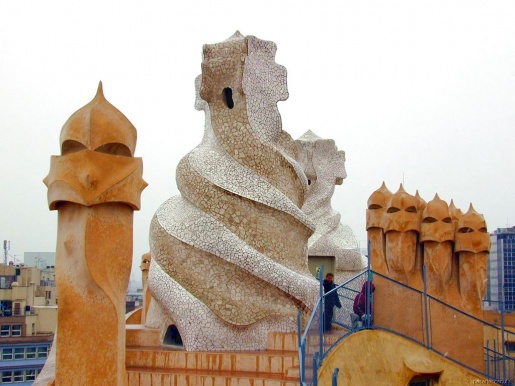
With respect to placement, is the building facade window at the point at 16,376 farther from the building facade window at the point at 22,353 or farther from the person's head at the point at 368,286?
the person's head at the point at 368,286

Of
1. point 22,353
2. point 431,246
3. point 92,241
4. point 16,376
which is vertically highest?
point 431,246

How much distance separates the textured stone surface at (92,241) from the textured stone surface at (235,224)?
289cm

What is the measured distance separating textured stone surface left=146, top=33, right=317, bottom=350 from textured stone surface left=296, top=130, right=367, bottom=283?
5.76 m

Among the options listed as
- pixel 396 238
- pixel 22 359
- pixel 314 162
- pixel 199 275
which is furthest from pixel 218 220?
pixel 22 359

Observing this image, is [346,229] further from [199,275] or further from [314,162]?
[199,275]

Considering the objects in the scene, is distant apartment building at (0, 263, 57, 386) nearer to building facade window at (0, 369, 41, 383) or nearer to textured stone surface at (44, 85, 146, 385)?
building facade window at (0, 369, 41, 383)

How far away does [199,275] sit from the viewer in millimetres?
10188

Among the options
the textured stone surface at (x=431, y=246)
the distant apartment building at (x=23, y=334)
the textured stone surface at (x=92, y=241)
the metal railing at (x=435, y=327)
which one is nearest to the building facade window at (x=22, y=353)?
the distant apartment building at (x=23, y=334)

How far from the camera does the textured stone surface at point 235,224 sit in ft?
32.8

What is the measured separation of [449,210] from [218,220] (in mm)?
3634

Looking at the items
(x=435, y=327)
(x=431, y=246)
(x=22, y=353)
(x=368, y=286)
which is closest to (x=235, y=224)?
(x=368, y=286)

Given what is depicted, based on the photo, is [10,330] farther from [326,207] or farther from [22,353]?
[326,207]

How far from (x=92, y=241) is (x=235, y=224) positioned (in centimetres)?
369

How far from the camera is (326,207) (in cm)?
1809
